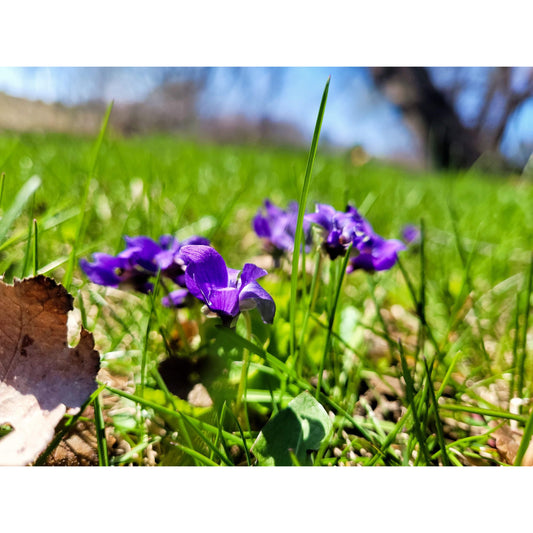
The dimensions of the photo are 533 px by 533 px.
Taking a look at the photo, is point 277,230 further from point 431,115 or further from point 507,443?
point 431,115

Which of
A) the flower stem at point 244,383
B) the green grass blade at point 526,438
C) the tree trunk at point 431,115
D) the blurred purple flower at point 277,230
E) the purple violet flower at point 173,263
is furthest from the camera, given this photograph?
the tree trunk at point 431,115

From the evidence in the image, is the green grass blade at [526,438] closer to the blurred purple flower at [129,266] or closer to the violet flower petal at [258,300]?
the violet flower petal at [258,300]

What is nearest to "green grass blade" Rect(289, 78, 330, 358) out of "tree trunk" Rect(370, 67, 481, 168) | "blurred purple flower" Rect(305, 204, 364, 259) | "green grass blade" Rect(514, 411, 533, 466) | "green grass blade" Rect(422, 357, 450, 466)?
"blurred purple flower" Rect(305, 204, 364, 259)

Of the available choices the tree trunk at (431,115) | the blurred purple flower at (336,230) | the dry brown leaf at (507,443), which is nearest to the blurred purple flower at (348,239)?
the blurred purple flower at (336,230)

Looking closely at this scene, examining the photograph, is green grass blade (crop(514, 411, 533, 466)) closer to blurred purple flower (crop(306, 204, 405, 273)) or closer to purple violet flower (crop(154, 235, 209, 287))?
blurred purple flower (crop(306, 204, 405, 273))
